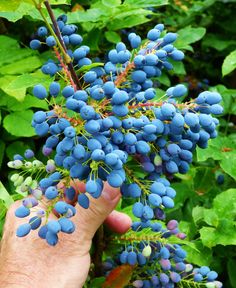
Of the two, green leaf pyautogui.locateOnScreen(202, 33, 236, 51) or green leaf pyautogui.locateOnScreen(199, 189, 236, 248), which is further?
green leaf pyautogui.locateOnScreen(202, 33, 236, 51)

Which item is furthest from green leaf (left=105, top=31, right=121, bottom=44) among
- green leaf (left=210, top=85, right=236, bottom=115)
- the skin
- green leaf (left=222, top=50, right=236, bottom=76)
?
the skin

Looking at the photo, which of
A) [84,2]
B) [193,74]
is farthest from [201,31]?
[193,74]

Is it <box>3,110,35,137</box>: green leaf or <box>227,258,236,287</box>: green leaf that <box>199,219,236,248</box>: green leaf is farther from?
<box>3,110,35,137</box>: green leaf

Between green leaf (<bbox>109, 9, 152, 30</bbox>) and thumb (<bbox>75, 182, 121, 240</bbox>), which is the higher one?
green leaf (<bbox>109, 9, 152, 30</bbox>)

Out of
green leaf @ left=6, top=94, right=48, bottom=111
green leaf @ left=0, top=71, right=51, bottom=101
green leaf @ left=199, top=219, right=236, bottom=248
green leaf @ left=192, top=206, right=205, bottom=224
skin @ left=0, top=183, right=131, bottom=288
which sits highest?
green leaf @ left=0, top=71, right=51, bottom=101

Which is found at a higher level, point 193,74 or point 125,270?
point 125,270

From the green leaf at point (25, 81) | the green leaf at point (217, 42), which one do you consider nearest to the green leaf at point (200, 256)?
the green leaf at point (25, 81)

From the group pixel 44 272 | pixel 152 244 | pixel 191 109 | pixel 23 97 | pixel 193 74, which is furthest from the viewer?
pixel 193 74

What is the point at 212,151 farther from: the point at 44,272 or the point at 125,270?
the point at 44,272

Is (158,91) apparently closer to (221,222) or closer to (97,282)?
(221,222)
